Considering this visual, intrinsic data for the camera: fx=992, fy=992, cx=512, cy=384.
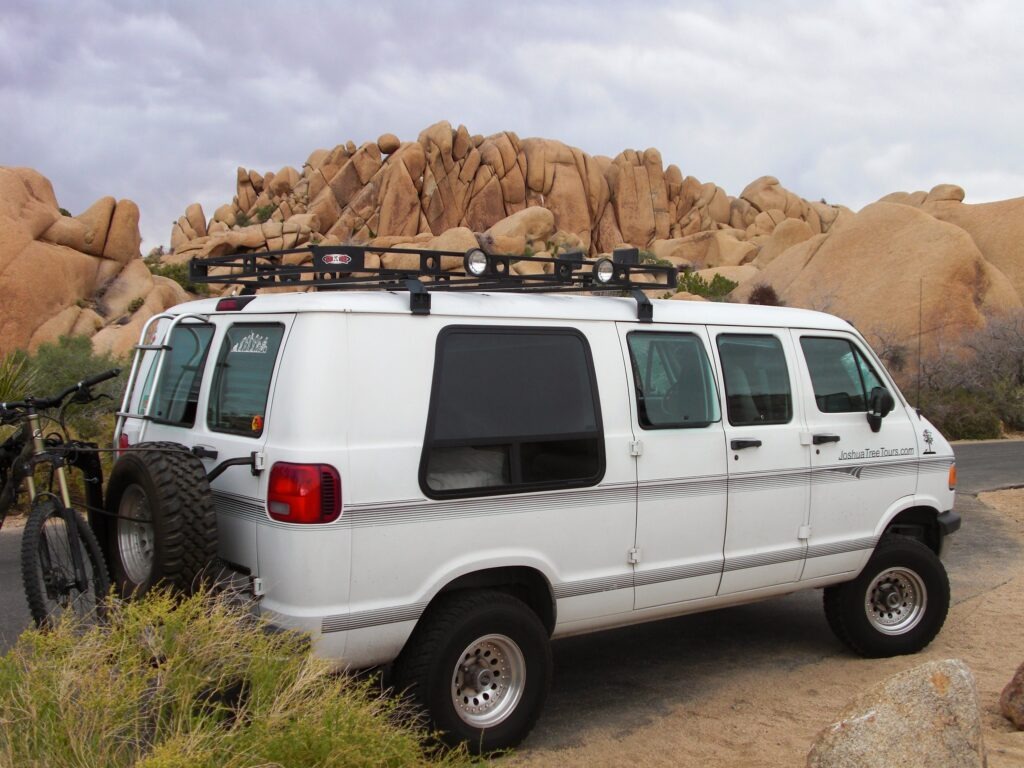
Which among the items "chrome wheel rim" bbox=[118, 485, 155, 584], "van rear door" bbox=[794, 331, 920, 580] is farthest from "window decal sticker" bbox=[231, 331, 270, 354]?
"van rear door" bbox=[794, 331, 920, 580]

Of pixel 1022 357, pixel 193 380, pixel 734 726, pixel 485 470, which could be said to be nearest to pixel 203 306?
pixel 193 380

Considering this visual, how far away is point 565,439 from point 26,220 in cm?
3079

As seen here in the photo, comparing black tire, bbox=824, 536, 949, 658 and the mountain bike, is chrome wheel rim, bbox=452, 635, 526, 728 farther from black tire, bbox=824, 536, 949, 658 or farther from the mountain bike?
black tire, bbox=824, 536, 949, 658

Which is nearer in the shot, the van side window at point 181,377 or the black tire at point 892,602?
the van side window at point 181,377

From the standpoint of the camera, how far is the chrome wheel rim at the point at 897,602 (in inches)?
259

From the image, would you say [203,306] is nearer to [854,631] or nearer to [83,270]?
[854,631]

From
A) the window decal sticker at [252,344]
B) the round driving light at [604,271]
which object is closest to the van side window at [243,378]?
the window decal sticker at [252,344]

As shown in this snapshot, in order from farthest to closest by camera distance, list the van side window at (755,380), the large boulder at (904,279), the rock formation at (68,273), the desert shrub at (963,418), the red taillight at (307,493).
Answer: the rock formation at (68,273), the large boulder at (904,279), the desert shrub at (963,418), the van side window at (755,380), the red taillight at (307,493)

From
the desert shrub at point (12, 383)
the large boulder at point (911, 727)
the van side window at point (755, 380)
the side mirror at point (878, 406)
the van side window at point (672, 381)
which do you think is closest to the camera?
the large boulder at point (911, 727)

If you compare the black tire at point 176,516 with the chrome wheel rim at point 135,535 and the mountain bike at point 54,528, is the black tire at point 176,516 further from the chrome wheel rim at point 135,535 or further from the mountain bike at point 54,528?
the mountain bike at point 54,528

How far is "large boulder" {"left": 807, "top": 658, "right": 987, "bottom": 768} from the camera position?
3881 mm

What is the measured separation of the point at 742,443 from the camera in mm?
5594

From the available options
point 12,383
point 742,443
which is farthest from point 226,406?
point 12,383

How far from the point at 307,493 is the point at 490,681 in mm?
1374
